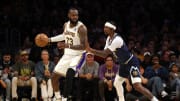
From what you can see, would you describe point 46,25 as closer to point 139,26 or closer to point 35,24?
point 35,24

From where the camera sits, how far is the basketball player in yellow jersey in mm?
10891

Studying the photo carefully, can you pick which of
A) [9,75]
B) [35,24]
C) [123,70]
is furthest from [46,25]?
[123,70]

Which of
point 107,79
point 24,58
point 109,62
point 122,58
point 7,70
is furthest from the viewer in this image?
point 7,70

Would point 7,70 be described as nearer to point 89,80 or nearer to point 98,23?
point 89,80

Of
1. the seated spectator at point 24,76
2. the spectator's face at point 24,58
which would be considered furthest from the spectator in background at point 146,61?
the spectator's face at point 24,58

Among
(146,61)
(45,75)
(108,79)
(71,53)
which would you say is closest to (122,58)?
(71,53)

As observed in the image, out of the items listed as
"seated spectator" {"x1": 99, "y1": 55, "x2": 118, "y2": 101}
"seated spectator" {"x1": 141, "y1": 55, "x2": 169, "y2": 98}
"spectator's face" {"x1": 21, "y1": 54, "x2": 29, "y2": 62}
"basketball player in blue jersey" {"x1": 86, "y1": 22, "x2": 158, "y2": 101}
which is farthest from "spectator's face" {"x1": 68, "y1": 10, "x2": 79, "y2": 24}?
"spectator's face" {"x1": 21, "y1": 54, "x2": 29, "y2": 62}

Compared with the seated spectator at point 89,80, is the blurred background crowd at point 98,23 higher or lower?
higher

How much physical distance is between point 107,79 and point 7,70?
264 cm

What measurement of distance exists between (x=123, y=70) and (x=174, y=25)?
26.5 ft

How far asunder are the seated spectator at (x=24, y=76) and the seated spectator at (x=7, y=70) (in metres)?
0.24

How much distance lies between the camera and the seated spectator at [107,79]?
1317cm

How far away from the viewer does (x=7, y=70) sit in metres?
14.1

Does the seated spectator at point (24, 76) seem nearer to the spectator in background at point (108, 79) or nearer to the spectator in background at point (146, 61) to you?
the spectator in background at point (108, 79)
